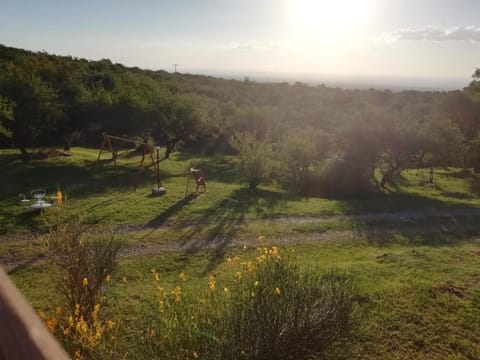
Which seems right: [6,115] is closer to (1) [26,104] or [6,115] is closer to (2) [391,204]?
(1) [26,104]

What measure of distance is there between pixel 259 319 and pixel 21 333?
5478mm

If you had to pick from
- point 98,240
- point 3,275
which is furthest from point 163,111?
point 3,275

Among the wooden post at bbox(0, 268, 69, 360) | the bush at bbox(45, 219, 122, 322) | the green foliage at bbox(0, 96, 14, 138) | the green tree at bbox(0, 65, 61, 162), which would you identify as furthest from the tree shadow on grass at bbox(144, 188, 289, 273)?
the green tree at bbox(0, 65, 61, 162)

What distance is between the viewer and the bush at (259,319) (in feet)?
19.0

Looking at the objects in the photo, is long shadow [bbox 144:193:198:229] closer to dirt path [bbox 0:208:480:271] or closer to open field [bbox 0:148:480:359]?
open field [bbox 0:148:480:359]

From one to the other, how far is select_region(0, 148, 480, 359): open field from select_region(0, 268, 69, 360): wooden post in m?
4.81

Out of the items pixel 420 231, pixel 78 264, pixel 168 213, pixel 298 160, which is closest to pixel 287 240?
pixel 168 213

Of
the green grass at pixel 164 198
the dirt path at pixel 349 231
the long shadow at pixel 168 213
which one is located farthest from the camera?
the green grass at pixel 164 198

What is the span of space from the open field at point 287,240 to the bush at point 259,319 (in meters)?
0.68

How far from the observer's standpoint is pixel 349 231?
68.8 ft

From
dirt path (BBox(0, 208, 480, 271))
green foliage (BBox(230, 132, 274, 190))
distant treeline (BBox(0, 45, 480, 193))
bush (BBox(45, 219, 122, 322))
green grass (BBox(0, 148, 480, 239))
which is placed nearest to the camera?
bush (BBox(45, 219, 122, 322))

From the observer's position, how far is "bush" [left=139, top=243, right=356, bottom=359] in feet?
19.0

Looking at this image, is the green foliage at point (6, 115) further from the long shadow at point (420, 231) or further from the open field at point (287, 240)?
the long shadow at point (420, 231)

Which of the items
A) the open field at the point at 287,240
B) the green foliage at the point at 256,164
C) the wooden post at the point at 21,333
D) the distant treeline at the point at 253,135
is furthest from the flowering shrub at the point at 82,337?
the distant treeline at the point at 253,135
